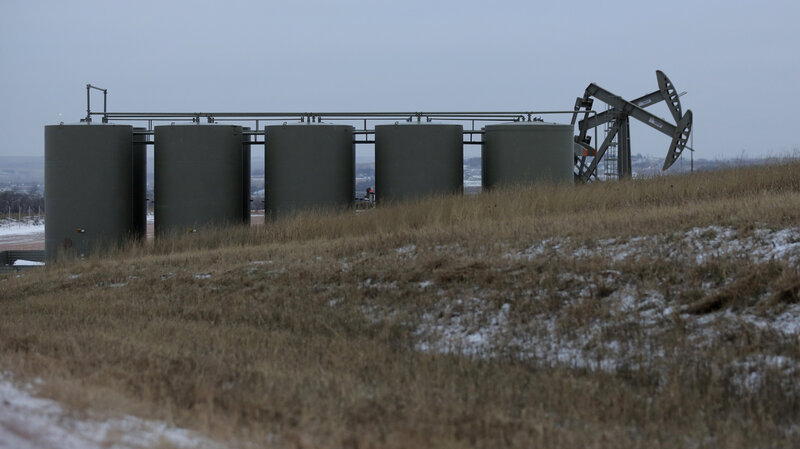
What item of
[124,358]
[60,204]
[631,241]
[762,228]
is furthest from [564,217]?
[60,204]

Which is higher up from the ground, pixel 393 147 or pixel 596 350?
pixel 393 147

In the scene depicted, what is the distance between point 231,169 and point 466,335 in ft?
47.6

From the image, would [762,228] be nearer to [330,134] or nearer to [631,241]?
[631,241]

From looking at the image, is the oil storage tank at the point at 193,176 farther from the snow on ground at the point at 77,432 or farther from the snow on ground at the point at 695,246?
the snow on ground at the point at 77,432

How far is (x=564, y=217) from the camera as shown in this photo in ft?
45.5

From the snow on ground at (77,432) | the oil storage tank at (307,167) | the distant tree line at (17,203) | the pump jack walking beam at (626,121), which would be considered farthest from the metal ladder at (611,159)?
the distant tree line at (17,203)

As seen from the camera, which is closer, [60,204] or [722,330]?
[722,330]

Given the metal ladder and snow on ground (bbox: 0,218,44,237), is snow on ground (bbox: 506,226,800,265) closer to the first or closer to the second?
the metal ladder

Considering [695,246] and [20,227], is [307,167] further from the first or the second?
[20,227]

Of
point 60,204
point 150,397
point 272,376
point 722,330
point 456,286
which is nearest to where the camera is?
point 150,397

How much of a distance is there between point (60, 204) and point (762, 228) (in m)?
17.3

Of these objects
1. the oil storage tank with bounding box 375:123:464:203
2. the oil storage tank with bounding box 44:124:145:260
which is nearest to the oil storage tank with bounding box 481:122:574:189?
the oil storage tank with bounding box 375:123:464:203

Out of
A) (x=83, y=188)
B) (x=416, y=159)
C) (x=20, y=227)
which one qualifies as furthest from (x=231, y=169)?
(x=20, y=227)

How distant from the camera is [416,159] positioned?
21547mm
